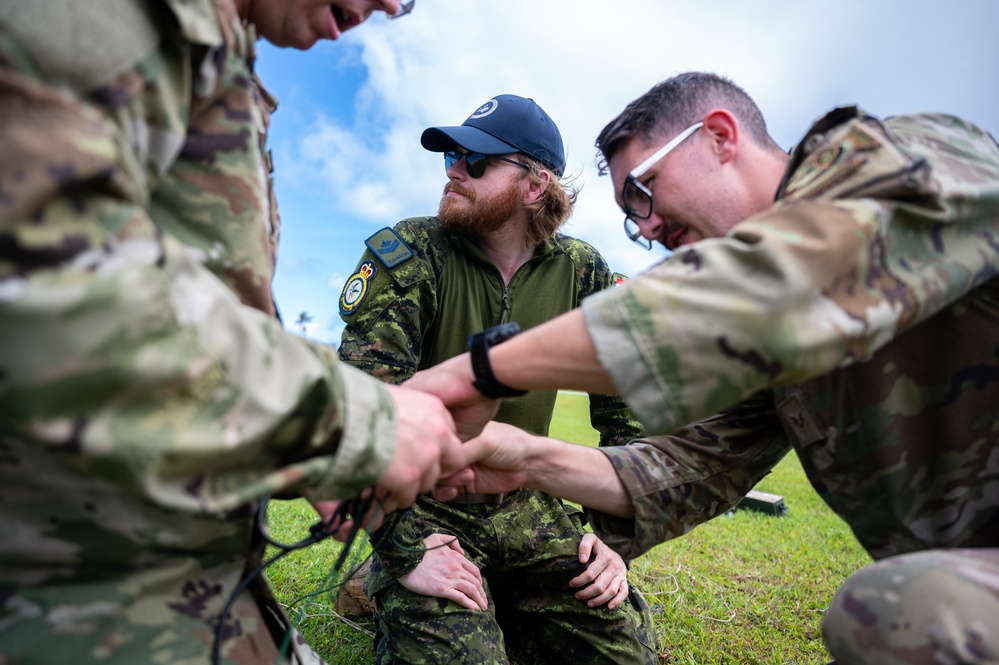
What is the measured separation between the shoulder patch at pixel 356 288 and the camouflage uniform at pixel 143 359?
5.69 ft

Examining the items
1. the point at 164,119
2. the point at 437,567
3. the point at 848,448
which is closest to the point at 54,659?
the point at 164,119

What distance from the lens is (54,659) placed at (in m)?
1.33

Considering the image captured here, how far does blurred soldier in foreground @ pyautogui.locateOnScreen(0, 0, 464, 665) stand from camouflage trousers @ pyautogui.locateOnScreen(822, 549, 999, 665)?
Answer: 3.54ft

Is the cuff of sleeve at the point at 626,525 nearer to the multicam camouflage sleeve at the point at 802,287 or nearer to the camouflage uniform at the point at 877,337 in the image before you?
the camouflage uniform at the point at 877,337

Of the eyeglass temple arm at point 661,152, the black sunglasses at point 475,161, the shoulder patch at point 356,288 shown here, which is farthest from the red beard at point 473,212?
the eyeglass temple arm at point 661,152

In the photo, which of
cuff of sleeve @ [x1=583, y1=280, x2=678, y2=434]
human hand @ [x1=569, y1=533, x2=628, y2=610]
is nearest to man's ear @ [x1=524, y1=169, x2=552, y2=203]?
human hand @ [x1=569, y1=533, x2=628, y2=610]

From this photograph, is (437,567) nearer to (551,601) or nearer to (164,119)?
(551,601)

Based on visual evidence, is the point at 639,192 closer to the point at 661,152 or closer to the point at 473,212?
the point at 661,152

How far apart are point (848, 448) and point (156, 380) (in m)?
2.13

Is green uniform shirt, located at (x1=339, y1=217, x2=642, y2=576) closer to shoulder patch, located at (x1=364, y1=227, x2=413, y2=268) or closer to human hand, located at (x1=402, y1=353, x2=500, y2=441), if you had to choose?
shoulder patch, located at (x1=364, y1=227, x2=413, y2=268)

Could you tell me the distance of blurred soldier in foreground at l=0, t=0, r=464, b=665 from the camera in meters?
1.04

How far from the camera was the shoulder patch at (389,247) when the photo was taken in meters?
3.55

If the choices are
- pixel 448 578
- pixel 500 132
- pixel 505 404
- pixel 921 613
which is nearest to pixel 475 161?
pixel 500 132

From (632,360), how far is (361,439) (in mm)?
680
